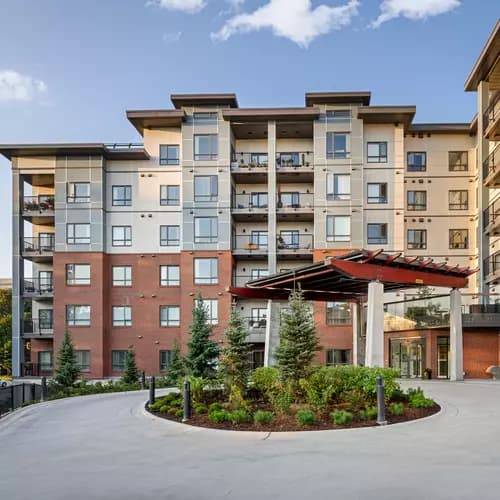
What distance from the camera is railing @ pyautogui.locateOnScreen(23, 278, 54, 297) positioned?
34312 millimetres

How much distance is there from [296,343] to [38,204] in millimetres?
26831

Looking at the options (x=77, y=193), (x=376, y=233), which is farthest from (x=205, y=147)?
(x=376, y=233)

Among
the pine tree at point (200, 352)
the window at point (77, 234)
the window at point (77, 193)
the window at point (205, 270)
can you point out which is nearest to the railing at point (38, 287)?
the window at point (77, 234)

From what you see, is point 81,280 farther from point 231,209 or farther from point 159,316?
point 231,209

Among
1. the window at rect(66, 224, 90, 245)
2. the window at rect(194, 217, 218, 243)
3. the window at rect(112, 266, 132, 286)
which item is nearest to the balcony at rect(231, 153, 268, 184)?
the window at rect(194, 217, 218, 243)

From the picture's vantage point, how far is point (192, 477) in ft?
24.9

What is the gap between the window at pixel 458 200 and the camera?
113 feet

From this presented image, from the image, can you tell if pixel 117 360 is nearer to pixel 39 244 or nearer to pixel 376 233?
pixel 39 244

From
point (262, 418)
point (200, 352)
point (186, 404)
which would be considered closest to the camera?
point (262, 418)

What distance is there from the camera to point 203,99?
33.9m

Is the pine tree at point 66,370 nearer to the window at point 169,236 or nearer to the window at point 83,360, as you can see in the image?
the window at point 83,360

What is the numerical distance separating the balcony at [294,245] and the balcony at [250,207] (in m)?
1.88

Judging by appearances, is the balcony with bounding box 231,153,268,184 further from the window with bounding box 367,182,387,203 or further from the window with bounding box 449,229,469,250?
the window with bounding box 449,229,469,250

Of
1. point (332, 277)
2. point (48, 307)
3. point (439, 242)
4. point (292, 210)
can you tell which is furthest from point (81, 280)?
point (439, 242)
